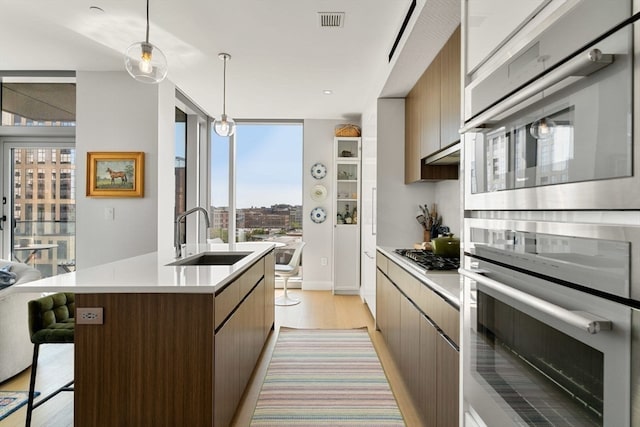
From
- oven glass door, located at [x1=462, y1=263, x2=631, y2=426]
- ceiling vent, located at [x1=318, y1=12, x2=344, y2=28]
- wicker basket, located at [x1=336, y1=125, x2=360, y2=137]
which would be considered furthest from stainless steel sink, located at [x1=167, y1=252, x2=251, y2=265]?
wicker basket, located at [x1=336, y1=125, x2=360, y2=137]

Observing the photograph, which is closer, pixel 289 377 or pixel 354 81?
pixel 289 377

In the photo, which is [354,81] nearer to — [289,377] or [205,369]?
[289,377]

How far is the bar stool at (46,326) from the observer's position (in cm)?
191

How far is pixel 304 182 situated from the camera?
577 cm

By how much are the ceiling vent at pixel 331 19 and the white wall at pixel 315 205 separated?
9.64ft

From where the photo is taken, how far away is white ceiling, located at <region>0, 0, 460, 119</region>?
255cm

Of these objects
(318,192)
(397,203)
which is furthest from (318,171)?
(397,203)

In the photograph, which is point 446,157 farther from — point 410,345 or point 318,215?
point 318,215

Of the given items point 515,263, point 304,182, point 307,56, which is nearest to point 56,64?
point 307,56

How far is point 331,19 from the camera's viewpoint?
273cm

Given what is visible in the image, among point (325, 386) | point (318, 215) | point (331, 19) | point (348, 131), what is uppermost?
point (331, 19)

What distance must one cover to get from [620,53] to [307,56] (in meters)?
3.10

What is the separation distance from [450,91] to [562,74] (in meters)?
1.76

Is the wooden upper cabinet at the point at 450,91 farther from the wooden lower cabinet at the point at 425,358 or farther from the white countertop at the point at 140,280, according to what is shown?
the white countertop at the point at 140,280
